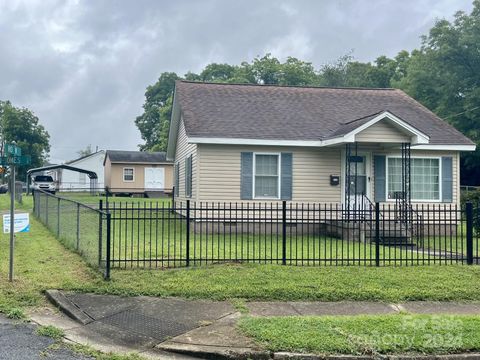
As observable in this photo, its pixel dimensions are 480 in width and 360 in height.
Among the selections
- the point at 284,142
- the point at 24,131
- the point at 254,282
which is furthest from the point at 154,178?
the point at 254,282

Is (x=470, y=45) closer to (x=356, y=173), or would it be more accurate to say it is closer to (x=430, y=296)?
(x=356, y=173)

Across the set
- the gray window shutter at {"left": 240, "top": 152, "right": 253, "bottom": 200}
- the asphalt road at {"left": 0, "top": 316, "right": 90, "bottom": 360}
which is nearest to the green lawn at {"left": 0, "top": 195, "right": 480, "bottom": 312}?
the asphalt road at {"left": 0, "top": 316, "right": 90, "bottom": 360}

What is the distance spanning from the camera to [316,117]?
1739cm

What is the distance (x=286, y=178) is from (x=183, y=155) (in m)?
5.09

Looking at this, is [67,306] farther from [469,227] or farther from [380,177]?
[380,177]

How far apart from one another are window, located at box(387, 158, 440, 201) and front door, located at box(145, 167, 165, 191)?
88.1 ft

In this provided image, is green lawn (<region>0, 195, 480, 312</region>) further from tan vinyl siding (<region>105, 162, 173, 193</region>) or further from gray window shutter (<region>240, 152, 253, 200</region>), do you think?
tan vinyl siding (<region>105, 162, 173, 193</region>)

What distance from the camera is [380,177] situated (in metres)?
16.3

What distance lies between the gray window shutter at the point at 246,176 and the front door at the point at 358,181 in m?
3.20

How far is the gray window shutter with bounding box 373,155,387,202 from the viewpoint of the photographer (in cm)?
1622

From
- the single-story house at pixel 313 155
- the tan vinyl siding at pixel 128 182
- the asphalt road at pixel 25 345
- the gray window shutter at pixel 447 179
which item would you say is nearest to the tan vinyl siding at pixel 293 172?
the single-story house at pixel 313 155

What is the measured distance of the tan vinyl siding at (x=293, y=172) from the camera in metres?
15.3

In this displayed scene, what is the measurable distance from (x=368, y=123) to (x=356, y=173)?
1.91 meters

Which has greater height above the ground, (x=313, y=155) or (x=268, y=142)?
(x=268, y=142)
